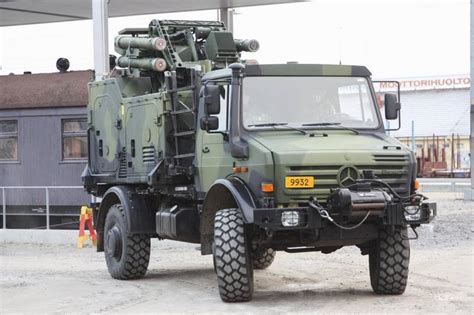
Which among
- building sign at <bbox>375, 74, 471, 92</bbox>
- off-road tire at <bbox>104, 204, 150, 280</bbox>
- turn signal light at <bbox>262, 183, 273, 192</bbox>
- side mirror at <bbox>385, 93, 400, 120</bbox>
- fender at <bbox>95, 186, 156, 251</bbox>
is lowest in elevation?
off-road tire at <bbox>104, 204, 150, 280</bbox>

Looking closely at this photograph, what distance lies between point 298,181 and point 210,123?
1.36m

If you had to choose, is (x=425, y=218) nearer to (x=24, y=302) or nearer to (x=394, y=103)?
(x=394, y=103)

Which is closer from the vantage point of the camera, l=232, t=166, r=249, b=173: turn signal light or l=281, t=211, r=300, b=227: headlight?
l=281, t=211, r=300, b=227: headlight

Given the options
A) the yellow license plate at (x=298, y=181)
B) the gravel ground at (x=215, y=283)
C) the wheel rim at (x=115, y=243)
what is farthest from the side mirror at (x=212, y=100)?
the wheel rim at (x=115, y=243)

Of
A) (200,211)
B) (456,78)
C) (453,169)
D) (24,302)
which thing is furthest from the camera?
(456,78)

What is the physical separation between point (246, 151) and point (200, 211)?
66.0 inches

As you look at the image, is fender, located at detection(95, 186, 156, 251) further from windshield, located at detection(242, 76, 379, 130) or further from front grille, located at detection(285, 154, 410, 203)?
front grille, located at detection(285, 154, 410, 203)

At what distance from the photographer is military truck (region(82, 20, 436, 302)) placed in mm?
10148

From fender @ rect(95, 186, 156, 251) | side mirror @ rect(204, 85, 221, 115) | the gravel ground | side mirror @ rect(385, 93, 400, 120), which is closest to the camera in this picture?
the gravel ground

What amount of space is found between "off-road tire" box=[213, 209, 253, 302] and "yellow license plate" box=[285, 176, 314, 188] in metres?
0.74

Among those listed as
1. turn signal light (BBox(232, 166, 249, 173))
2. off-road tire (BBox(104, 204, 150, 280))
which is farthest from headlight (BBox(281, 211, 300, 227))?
off-road tire (BBox(104, 204, 150, 280))

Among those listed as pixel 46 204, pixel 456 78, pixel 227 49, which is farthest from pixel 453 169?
pixel 227 49

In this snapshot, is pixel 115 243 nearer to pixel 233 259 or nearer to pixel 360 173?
pixel 233 259

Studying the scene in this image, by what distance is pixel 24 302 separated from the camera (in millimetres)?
11133
